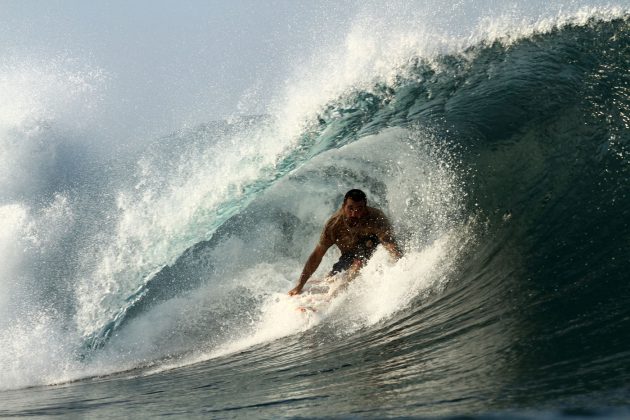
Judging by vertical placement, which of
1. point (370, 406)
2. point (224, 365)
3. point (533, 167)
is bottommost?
point (224, 365)

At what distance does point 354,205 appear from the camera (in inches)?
253

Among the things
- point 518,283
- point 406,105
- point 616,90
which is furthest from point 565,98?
point 518,283

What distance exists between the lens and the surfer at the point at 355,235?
644cm

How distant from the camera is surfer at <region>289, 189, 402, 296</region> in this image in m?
6.44

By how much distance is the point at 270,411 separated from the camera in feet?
8.98

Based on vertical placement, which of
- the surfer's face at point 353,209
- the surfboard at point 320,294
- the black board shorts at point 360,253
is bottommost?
the surfboard at point 320,294

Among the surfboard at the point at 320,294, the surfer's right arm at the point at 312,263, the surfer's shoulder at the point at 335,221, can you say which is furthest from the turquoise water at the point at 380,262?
the surfer's shoulder at the point at 335,221

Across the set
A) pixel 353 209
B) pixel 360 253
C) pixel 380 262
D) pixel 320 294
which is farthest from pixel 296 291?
pixel 353 209

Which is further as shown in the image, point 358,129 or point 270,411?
point 358,129

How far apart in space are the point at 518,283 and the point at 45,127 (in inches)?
898

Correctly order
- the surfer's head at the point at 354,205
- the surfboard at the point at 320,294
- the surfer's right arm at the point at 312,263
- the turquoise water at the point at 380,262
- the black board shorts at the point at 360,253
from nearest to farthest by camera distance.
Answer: the turquoise water at the point at 380,262 < the surfboard at the point at 320,294 < the surfer's head at the point at 354,205 < the black board shorts at the point at 360,253 < the surfer's right arm at the point at 312,263

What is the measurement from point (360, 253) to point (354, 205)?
24.5 inches

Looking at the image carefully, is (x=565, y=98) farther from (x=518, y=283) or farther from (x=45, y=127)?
(x=45, y=127)

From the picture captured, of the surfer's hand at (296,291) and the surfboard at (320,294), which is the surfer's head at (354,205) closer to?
the surfboard at (320,294)
